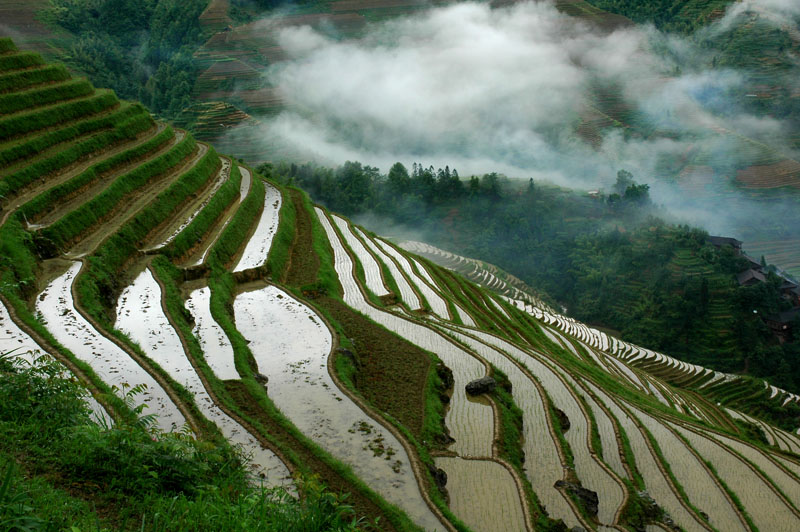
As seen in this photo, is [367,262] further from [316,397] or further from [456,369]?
[316,397]

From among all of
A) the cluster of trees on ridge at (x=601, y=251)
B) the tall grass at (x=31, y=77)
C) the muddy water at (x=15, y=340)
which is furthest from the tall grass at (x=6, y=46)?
the cluster of trees on ridge at (x=601, y=251)

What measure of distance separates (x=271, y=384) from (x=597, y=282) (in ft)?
123

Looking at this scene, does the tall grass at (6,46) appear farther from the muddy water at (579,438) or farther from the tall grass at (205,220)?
the muddy water at (579,438)

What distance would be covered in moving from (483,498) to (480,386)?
12.1 feet

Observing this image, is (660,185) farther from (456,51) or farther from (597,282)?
(456,51)

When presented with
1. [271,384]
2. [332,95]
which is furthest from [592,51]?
[271,384]

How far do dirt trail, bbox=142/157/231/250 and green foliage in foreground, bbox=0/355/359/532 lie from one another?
10824mm

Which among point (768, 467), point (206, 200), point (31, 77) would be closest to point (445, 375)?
point (768, 467)

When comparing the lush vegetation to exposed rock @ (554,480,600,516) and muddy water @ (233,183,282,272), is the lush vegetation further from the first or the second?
exposed rock @ (554,480,600,516)

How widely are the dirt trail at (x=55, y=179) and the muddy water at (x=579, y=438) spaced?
1245 centimetres

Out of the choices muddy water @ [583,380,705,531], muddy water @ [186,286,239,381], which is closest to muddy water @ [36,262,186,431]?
muddy water @ [186,286,239,381]

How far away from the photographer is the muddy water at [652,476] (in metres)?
11.5

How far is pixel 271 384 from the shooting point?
11492 millimetres

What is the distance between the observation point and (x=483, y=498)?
358 inches
